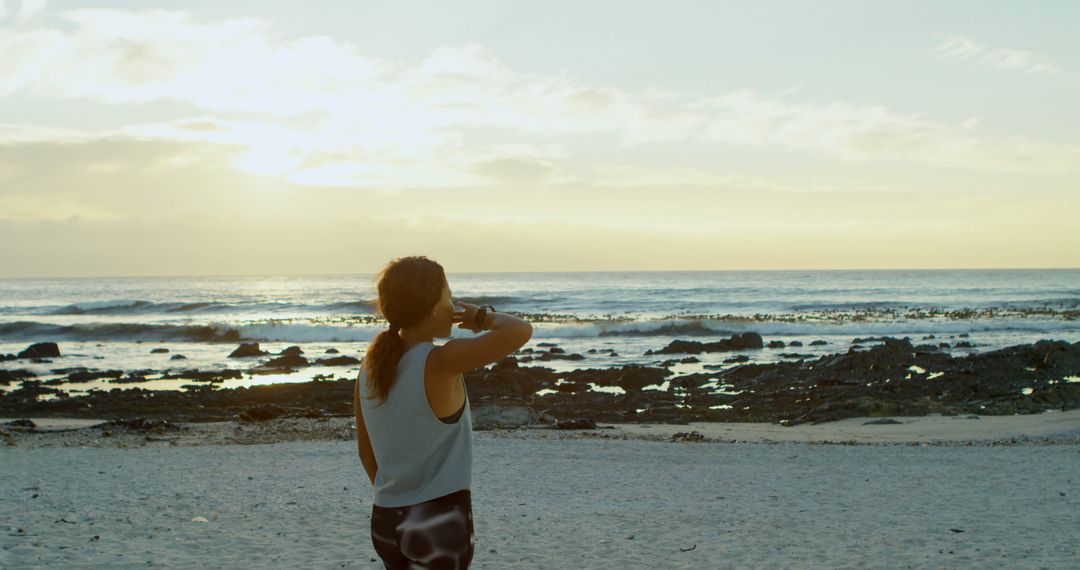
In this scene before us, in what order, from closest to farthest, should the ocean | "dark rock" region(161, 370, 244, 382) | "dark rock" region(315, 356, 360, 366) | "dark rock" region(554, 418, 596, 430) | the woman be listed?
the woman
"dark rock" region(554, 418, 596, 430)
"dark rock" region(161, 370, 244, 382)
"dark rock" region(315, 356, 360, 366)
the ocean

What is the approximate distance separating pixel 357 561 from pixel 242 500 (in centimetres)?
269

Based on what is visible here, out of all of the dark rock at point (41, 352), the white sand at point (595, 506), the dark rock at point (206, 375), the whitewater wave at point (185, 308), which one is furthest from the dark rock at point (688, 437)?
the whitewater wave at point (185, 308)

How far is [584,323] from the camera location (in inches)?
1826

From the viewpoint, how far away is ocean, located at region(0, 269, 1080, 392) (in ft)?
97.9

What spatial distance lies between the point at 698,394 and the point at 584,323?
88.3 feet

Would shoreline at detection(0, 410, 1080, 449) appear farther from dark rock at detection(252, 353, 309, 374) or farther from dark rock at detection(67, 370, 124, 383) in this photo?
dark rock at detection(252, 353, 309, 374)

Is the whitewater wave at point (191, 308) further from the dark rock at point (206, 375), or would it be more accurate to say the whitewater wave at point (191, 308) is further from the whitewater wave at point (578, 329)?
the dark rock at point (206, 375)

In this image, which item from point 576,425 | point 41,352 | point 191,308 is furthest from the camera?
point 191,308

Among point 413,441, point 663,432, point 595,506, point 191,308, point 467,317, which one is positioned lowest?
point 663,432

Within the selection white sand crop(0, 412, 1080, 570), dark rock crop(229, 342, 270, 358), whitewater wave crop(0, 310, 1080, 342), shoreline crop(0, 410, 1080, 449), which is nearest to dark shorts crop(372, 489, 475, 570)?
white sand crop(0, 412, 1080, 570)

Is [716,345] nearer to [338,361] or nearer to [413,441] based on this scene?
[338,361]

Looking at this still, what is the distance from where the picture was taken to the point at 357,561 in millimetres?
6512

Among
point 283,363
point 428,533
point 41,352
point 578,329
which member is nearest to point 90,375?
point 283,363

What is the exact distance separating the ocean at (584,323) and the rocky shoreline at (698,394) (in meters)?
2.90
